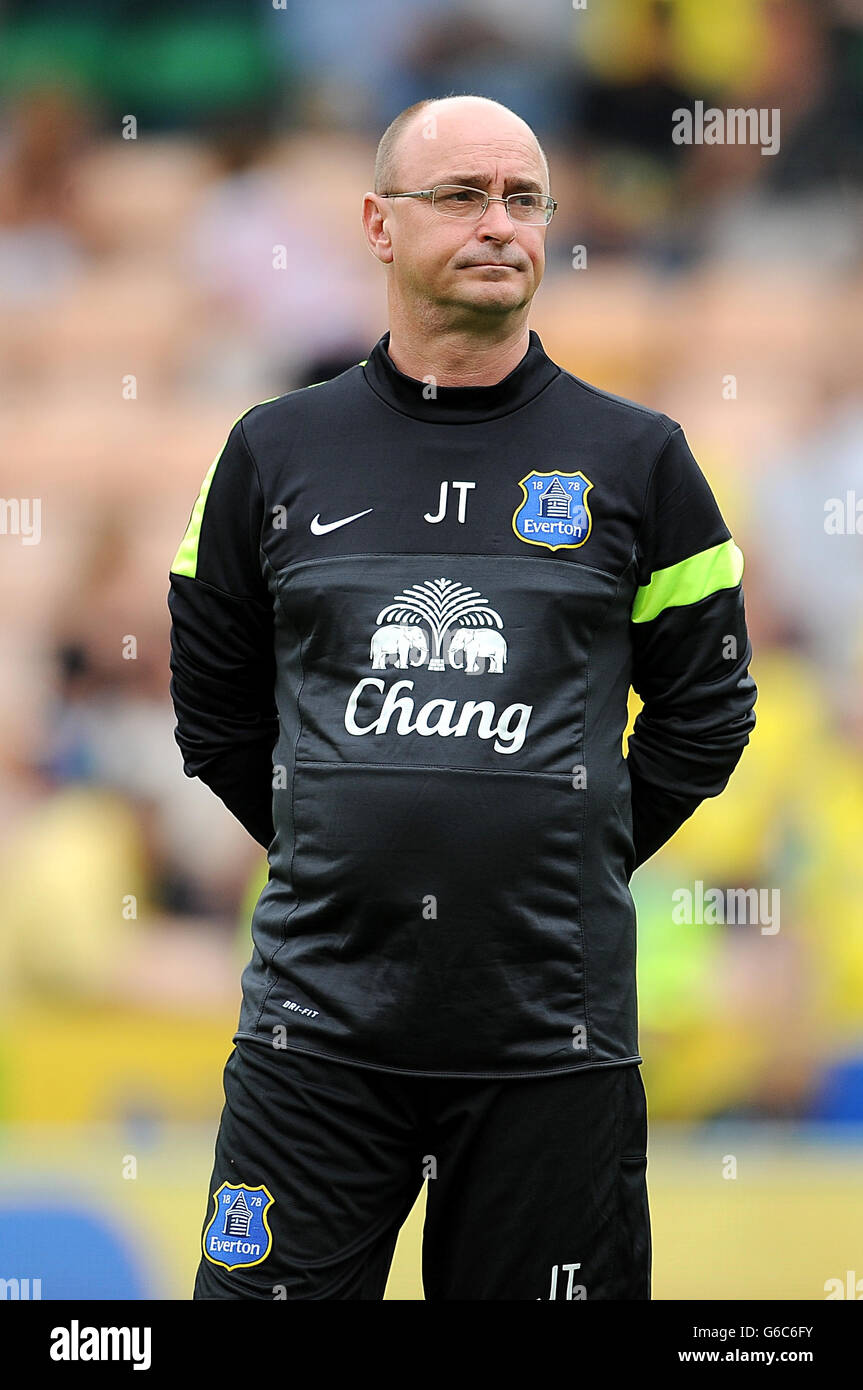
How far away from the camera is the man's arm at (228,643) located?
2.17 meters

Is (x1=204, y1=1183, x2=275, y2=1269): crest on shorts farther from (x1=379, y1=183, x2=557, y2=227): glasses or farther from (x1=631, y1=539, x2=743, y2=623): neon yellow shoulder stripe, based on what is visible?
(x1=379, y1=183, x2=557, y2=227): glasses

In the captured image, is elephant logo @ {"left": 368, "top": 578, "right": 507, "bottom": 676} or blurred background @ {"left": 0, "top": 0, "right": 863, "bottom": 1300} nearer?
elephant logo @ {"left": 368, "top": 578, "right": 507, "bottom": 676}

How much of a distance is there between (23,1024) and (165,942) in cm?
37

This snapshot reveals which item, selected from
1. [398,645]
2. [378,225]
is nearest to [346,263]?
[378,225]

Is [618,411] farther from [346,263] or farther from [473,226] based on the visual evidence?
[346,263]

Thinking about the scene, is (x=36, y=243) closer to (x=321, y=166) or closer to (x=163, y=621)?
(x=321, y=166)

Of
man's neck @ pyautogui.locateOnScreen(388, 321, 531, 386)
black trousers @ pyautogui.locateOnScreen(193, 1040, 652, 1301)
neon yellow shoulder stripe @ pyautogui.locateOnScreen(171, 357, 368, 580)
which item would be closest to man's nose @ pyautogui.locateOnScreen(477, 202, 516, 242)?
man's neck @ pyautogui.locateOnScreen(388, 321, 531, 386)

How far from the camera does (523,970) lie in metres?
1.98

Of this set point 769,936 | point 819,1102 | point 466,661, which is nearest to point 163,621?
point 769,936

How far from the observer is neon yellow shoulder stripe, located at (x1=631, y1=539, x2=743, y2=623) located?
2.12 metres

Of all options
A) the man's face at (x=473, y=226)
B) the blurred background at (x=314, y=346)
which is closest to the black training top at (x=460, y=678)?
the man's face at (x=473, y=226)

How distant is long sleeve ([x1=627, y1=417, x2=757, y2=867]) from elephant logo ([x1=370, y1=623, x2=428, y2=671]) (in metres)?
0.30

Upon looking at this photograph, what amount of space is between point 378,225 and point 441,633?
573mm

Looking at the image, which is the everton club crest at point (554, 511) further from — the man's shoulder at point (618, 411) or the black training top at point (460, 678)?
the man's shoulder at point (618, 411)
